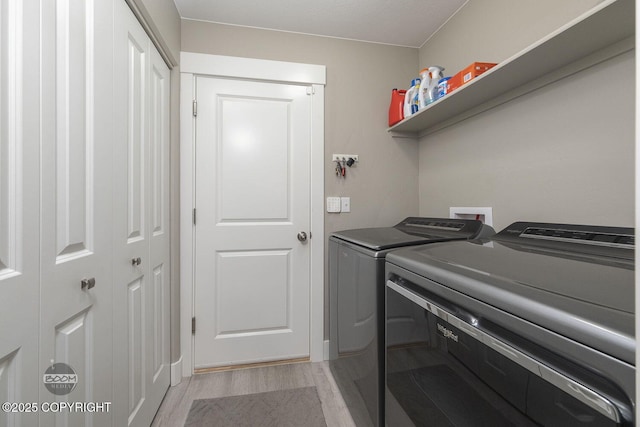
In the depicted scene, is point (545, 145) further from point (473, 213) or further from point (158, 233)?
point (158, 233)

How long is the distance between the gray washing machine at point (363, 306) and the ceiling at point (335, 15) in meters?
1.38

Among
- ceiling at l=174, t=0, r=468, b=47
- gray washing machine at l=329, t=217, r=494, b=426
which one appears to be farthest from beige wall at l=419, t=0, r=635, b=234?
gray washing machine at l=329, t=217, r=494, b=426

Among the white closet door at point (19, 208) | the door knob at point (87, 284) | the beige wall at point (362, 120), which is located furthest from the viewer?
the beige wall at point (362, 120)

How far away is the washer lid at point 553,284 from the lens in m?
0.42

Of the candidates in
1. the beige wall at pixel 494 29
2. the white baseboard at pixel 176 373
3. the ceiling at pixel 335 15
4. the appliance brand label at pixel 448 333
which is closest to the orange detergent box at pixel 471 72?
the beige wall at pixel 494 29

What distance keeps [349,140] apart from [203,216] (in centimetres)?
119

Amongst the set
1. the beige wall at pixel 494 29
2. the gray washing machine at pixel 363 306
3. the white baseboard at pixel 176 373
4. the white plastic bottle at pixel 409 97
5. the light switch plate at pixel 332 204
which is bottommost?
the white baseboard at pixel 176 373

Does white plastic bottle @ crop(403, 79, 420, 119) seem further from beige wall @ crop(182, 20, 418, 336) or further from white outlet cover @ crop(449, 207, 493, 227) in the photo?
white outlet cover @ crop(449, 207, 493, 227)

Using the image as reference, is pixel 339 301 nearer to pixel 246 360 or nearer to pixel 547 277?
pixel 246 360

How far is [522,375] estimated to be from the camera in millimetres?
553

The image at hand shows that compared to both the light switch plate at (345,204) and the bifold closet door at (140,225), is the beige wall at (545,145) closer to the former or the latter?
the light switch plate at (345,204)

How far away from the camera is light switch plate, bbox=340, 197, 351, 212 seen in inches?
78.6

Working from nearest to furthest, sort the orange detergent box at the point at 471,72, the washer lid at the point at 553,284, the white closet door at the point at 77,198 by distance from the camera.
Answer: the washer lid at the point at 553,284 < the white closet door at the point at 77,198 < the orange detergent box at the point at 471,72

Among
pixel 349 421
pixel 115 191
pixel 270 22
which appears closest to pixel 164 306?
pixel 115 191
